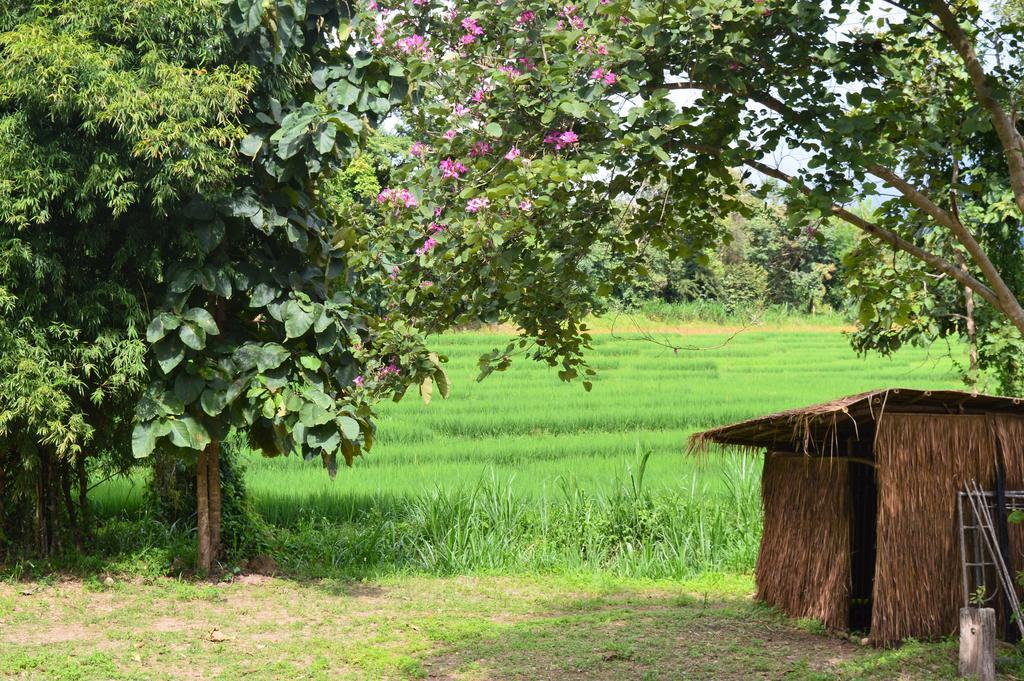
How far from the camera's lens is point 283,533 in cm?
788

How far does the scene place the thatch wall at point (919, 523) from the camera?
5.18m

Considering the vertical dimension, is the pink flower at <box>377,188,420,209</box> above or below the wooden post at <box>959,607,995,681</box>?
above

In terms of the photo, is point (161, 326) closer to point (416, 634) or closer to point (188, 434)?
point (188, 434)

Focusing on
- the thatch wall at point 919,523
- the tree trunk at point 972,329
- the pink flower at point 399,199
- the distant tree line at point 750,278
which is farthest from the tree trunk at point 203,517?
the distant tree line at point 750,278

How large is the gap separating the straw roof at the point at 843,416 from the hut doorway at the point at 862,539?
0.38m

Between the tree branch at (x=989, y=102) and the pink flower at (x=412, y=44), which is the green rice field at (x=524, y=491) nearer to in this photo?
the tree branch at (x=989, y=102)

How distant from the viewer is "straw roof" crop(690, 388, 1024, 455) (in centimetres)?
505

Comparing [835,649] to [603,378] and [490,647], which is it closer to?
[490,647]

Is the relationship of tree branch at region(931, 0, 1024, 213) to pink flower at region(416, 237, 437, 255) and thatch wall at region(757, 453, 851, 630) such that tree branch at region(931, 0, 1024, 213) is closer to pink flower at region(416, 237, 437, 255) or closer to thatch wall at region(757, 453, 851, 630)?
thatch wall at region(757, 453, 851, 630)

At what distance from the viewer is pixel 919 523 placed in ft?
17.1

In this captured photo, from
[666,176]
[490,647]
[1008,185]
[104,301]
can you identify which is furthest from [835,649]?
[104,301]

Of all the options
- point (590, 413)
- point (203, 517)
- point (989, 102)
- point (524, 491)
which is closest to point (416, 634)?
point (203, 517)

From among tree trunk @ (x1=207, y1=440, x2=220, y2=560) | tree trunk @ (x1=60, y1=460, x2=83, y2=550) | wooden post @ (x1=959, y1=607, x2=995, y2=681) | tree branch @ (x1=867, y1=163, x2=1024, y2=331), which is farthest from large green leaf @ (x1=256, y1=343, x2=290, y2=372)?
wooden post @ (x1=959, y1=607, x2=995, y2=681)

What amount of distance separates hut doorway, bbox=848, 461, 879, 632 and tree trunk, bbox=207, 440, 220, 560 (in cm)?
387
